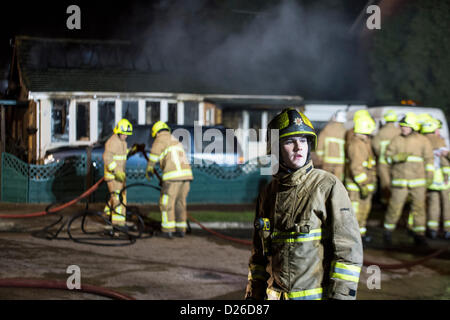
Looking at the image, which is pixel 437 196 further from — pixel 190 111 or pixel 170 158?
pixel 190 111

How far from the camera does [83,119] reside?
53.0 feet

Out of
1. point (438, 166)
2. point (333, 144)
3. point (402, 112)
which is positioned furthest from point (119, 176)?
point (402, 112)

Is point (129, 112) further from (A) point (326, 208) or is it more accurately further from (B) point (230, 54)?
(A) point (326, 208)

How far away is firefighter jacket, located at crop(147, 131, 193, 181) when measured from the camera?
780 cm

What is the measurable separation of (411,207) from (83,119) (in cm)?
1135

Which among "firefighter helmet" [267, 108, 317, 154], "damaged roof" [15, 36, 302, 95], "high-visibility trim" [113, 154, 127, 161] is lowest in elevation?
"high-visibility trim" [113, 154, 127, 161]

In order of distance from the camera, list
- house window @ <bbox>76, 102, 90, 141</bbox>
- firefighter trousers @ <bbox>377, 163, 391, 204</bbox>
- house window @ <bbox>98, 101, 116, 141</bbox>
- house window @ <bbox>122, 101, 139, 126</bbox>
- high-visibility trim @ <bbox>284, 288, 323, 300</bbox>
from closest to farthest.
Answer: high-visibility trim @ <bbox>284, 288, 323, 300</bbox>
firefighter trousers @ <bbox>377, 163, 391, 204</bbox>
house window @ <bbox>76, 102, 90, 141</bbox>
house window @ <bbox>98, 101, 116, 141</bbox>
house window @ <bbox>122, 101, 139, 126</bbox>

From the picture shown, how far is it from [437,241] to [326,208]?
6.66 m

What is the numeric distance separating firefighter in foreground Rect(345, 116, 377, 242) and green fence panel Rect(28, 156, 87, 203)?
5846 mm

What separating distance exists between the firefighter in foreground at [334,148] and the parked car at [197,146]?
338 cm

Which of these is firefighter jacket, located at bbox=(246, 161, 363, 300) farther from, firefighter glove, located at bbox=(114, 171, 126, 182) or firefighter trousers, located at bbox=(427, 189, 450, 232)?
firefighter trousers, located at bbox=(427, 189, 450, 232)

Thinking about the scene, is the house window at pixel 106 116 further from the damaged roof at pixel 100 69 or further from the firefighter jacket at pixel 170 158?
the firefighter jacket at pixel 170 158

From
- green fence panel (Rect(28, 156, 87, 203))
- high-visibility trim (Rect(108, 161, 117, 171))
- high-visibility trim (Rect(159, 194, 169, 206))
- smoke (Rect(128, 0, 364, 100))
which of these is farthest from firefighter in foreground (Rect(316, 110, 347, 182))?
smoke (Rect(128, 0, 364, 100))

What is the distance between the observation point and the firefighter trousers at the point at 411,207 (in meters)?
7.96
